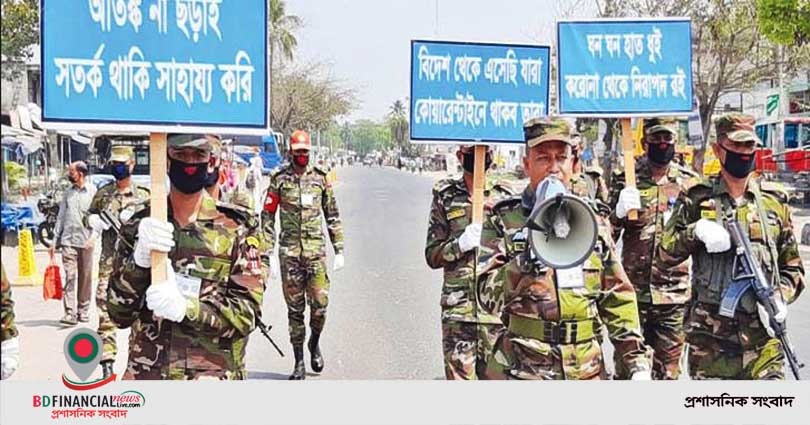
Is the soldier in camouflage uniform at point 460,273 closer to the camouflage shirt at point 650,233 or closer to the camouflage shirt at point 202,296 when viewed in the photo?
the camouflage shirt at point 650,233

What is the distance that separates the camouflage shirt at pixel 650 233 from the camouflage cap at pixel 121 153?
7.93 ft

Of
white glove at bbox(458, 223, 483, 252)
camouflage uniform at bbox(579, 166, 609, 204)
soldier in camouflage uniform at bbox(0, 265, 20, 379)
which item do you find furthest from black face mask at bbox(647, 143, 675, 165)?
soldier in camouflage uniform at bbox(0, 265, 20, 379)

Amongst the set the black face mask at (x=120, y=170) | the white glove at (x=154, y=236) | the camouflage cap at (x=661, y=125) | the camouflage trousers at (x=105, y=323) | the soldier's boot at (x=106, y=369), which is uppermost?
the camouflage cap at (x=661, y=125)

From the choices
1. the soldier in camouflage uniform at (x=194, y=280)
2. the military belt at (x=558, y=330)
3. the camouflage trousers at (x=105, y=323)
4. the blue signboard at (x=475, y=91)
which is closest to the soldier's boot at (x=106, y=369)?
the camouflage trousers at (x=105, y=323)

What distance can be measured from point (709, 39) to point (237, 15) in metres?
2.03

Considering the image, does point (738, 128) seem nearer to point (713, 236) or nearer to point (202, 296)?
point (713, 236)

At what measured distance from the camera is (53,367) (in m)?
3.92

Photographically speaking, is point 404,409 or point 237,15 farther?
point 404,409

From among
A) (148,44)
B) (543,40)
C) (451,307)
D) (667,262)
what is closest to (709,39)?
(543,40)

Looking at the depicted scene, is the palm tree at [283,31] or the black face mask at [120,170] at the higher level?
the palm tree at [283,31]

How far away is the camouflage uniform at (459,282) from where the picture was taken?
425 centimetres

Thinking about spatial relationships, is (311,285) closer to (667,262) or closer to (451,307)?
(451,307)

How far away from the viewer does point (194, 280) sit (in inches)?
129

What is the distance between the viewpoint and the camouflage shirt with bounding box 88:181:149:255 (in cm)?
519
